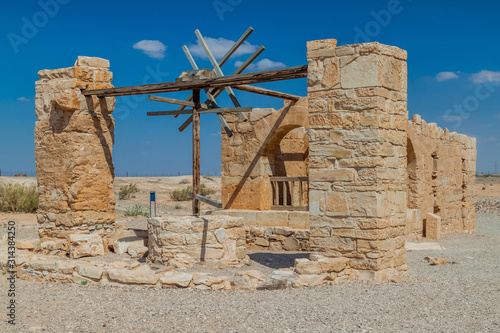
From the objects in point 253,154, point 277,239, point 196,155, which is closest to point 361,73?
point 196,155

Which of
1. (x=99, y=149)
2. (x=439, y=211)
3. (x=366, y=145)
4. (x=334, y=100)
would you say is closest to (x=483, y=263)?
(x=366, y=145)

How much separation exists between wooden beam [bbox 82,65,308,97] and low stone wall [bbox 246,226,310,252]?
10.7 feet

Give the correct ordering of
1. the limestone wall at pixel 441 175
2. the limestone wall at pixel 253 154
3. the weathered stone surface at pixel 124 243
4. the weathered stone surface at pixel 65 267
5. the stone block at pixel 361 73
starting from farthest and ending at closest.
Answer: the limestone wall at pixel 441 175
the limestone wall at pixel 253 154
the weathered stone surface at pixel 124 243
the weathered stone surface at pixel 65 267
the stone block at pixel 361 73

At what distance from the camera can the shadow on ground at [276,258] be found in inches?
314

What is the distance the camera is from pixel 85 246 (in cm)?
834

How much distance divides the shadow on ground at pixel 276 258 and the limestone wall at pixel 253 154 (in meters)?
1.60

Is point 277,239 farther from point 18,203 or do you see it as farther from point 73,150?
point 18,203

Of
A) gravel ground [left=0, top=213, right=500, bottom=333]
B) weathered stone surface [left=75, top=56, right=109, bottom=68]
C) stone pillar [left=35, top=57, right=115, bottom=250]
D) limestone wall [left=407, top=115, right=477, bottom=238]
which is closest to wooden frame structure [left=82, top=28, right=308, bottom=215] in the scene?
stone pillar [left=35, top=57, right=115, bottom=250]

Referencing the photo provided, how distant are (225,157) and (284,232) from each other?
2297mm

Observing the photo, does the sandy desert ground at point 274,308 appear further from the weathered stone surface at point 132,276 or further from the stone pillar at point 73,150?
the stone pillar at point 73,150

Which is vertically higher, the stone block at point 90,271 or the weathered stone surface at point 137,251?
the stone block at point 90,271

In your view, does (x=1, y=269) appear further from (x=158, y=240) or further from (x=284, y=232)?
(x=284, y=232)

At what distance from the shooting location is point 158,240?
7.37 m

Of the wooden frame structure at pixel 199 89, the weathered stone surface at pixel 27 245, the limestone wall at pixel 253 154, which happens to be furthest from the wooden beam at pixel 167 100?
the weathered stone surface at pixel 27 245
